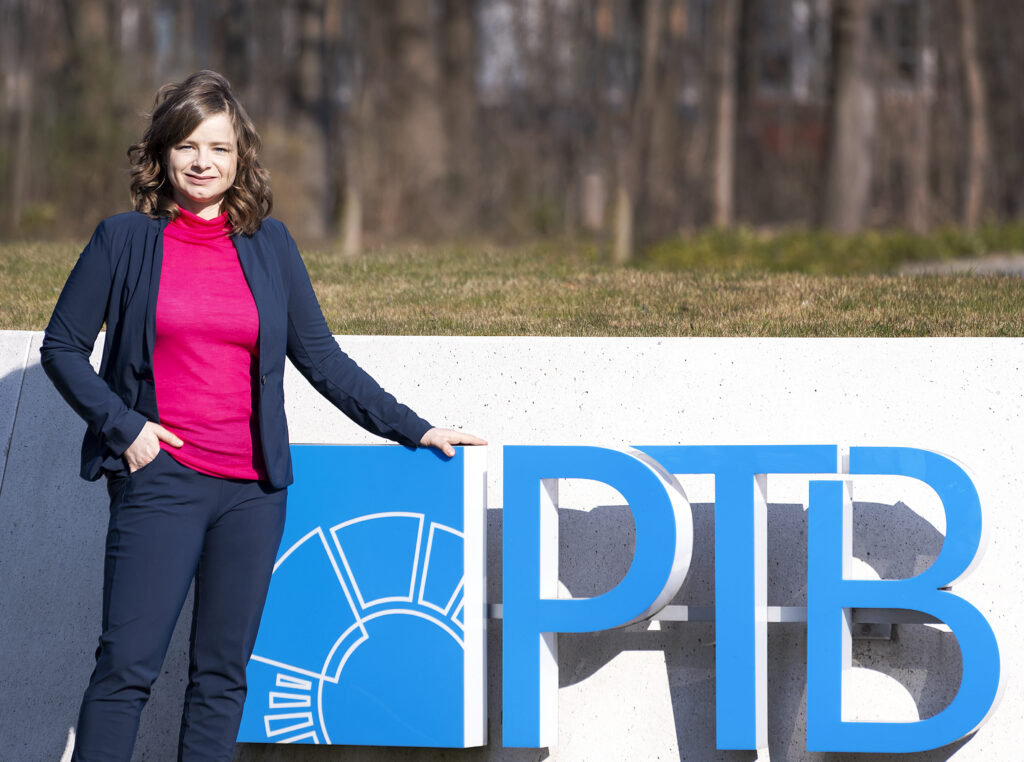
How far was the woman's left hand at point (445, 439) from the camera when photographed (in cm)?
399

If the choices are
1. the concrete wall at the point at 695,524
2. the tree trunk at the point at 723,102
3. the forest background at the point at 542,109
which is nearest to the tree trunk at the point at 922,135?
the forest background at the point at 542,109

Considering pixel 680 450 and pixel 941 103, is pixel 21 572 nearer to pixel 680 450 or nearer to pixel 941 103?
pixel 680 450

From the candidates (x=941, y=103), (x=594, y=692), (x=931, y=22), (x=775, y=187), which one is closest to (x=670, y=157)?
(x=931, y=22)

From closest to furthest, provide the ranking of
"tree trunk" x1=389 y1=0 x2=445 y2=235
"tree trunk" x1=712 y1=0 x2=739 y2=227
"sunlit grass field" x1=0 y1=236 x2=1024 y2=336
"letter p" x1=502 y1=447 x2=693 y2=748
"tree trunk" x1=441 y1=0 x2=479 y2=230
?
"letter p" x1=502 y1=447 x2=693 y2=748, "sunlit grass field" x1=0 y1=236 x2=1024 y2=336, "tree trunk" x1=389 y1=0 x2=445 y2=235, "tree trunk" x1=712 y1=0 x2=739 y2=227, "tree trunk" x1=441 y1=0 x2=479 y2=230

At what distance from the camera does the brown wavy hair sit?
3.38 m

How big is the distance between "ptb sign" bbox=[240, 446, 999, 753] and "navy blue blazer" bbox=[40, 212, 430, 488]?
71cm

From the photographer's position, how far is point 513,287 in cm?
628

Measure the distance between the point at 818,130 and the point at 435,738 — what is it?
30267mm

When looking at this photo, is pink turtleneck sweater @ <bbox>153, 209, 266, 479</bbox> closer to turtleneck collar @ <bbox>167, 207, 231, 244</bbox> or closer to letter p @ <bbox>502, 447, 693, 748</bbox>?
turtleneck collar @ <bbox>167, 207, 231, 244</bbox>

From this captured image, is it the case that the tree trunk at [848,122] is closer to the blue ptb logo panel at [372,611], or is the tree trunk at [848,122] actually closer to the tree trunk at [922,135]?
the tree trunk at [922,135]

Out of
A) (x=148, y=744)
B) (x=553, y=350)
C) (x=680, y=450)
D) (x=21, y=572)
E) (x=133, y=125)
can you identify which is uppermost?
(x=133, y=125)

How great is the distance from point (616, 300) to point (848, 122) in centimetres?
1191

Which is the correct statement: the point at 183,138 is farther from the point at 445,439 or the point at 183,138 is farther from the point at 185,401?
the point at 445,439

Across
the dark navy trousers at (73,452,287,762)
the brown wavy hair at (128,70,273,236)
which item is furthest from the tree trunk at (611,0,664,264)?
the dark navy trousers at (73,452,287,762)
